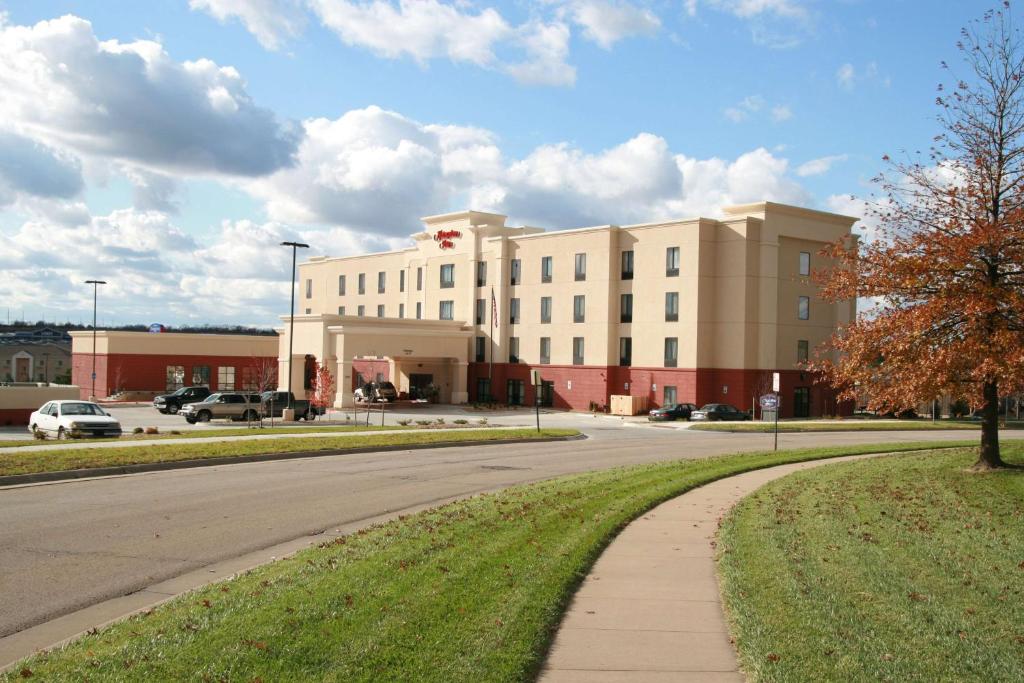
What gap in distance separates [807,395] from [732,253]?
10.6 m

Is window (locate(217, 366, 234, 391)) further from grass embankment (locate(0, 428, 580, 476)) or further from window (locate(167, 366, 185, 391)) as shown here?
grass embankment (locate(0, 428, 580, 476))

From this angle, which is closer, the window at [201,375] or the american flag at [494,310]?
the american flag at [494,310]

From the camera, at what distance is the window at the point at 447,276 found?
72.8m

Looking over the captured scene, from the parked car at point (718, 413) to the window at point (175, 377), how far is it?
41.9m

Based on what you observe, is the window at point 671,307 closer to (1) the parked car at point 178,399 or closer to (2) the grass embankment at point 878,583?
(1) the parked car at point 178,399

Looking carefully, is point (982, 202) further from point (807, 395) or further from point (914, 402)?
point (807, 395)

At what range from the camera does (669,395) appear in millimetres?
58719

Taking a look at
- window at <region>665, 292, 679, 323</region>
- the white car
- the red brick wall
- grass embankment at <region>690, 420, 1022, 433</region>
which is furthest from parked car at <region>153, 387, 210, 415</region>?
window at <region>665, 292, 679, 323</region>

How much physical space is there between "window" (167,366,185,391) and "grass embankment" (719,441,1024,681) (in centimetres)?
6396

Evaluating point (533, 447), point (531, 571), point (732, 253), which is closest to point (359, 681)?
point (531, 571)

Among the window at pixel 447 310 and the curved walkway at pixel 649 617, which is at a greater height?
the window at pixel 447 310

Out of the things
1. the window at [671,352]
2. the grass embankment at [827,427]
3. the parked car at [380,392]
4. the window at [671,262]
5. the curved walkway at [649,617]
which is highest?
the window at [671,262]

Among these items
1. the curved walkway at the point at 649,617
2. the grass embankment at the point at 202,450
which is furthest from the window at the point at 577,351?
the curved walkway at the point at 649,617

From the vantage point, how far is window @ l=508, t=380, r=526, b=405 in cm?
6750
